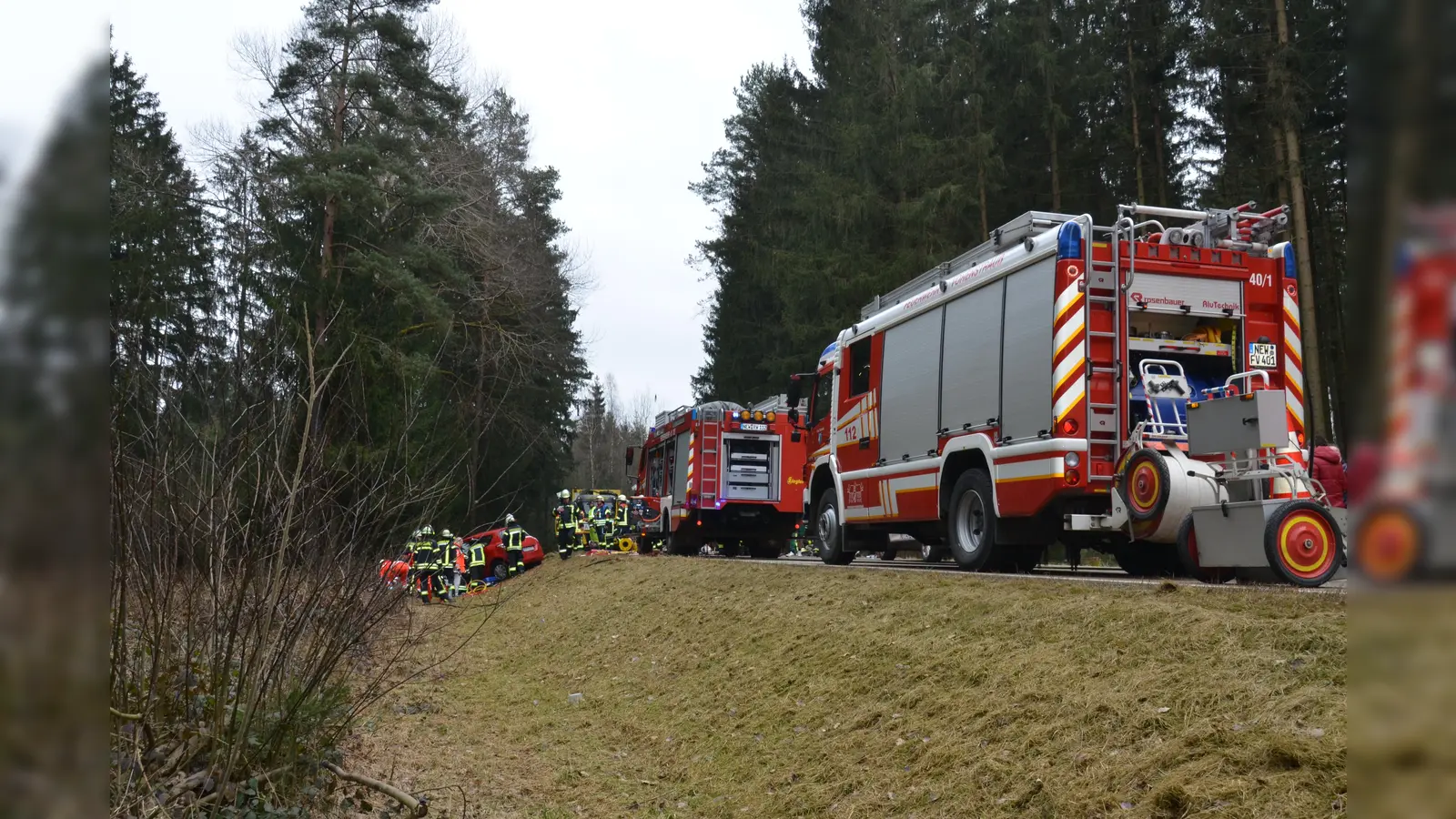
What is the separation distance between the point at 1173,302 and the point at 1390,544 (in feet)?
32.2

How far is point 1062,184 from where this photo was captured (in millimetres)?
29516

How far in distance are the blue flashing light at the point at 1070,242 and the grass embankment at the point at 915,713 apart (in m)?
2.84

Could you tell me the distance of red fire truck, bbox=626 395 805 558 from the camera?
23328mm

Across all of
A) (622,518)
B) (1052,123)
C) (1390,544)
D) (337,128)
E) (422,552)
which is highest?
(1052,123)

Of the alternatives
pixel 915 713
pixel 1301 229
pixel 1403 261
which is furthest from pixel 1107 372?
pixel 1301 229

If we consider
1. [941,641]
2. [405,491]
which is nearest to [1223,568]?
[941,641]

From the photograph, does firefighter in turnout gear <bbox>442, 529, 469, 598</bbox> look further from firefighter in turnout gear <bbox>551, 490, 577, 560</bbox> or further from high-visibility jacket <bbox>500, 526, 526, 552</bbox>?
firefighter in turnout gear <bbox>551, 490, 577, 560</bbox>

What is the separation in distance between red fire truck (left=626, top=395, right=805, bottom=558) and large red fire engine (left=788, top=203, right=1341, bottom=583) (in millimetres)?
12027

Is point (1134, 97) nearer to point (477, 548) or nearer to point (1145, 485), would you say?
point (477, 548)

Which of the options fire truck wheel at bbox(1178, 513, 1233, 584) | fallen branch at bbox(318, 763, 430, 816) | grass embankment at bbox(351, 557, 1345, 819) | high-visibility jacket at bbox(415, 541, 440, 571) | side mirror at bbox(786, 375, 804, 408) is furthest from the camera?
side mirror at bbox(786, 375, 804, 408)

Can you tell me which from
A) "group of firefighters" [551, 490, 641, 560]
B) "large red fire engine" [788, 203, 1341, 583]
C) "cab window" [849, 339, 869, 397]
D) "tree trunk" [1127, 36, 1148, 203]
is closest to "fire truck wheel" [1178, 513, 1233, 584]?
"large red fire engine" [788, 203, 1341, 583]

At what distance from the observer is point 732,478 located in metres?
23.4

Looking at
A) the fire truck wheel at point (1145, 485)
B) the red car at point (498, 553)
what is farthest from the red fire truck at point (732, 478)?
the fire truck wheel at point (1145, 485)

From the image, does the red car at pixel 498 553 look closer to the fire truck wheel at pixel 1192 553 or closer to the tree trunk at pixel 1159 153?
the tree trunk at pixel 1159 153
